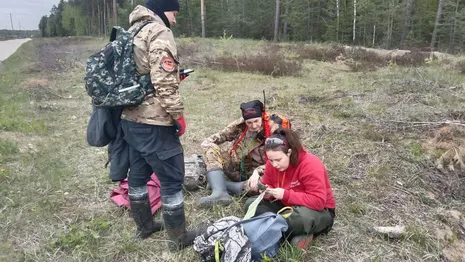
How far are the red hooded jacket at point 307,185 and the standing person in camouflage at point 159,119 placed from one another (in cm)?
81

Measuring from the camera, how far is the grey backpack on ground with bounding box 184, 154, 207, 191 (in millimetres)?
3861

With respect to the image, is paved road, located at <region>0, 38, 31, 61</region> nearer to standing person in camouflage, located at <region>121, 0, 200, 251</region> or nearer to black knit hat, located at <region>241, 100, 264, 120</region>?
black knit hat, located at <region>241, 100, 264, 120</region>

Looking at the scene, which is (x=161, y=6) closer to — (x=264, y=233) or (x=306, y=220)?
(x=264, y=233)

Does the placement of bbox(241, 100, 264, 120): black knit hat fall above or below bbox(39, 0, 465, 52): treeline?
below

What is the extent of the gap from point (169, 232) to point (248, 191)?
3.26 ft

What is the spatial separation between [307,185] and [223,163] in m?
1.35

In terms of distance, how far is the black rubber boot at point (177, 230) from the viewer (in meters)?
2.80

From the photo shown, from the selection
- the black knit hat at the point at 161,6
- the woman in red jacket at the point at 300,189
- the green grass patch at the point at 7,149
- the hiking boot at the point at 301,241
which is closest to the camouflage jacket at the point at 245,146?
the woman in red jacket at the point at 300,189

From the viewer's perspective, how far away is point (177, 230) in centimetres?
286

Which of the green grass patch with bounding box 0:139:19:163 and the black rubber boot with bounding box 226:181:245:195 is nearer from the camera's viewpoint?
the black rubber boot with bounding box 226:181:245:195

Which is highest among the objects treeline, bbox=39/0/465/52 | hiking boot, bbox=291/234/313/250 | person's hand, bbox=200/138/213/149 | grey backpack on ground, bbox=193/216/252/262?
treeline, bbox=39/0/465/52

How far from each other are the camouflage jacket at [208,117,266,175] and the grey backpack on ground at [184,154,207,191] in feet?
0.94

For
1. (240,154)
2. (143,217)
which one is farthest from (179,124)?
(240,154)

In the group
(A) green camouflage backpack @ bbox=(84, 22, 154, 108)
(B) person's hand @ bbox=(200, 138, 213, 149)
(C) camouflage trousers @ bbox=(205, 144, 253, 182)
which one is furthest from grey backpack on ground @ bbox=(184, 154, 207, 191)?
(A) green camouflage backpack @ bbox=(84, 22, 154, 108)
